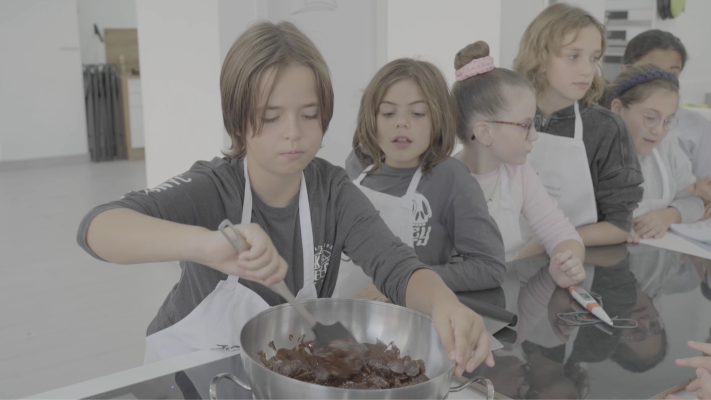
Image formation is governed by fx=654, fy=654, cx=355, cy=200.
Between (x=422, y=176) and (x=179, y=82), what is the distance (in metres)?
1.96

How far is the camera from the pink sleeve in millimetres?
1594

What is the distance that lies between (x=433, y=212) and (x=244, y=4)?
5.44ft

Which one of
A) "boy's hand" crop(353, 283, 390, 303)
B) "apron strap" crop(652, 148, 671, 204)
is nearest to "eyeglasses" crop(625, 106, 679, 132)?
"apron strap" crop(652, 148, 671, 204)

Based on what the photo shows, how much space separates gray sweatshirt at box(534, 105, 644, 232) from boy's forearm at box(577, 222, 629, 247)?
0.13 feet

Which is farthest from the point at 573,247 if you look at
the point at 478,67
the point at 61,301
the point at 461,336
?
the point at 61,301

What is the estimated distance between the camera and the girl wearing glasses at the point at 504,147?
1.54m

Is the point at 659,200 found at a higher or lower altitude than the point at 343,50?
lower

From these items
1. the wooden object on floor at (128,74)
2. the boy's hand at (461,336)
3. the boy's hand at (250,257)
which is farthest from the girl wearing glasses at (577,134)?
the wooden object on floor at (128,74)

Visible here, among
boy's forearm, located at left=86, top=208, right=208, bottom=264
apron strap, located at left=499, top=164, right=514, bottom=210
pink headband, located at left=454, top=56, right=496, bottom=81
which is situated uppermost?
pink headband, located at left=454, top=56, right=496, bottom=81

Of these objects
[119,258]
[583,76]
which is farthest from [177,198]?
[583,76]

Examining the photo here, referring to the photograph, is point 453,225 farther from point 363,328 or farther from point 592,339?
point 363,328

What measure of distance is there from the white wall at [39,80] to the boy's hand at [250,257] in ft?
18.8

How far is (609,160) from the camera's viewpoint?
1804 millimetres

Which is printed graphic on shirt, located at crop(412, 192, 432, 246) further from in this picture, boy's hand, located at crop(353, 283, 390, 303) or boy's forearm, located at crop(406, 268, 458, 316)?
boy's forearm, located at crop(406, 268, 458, 316)
